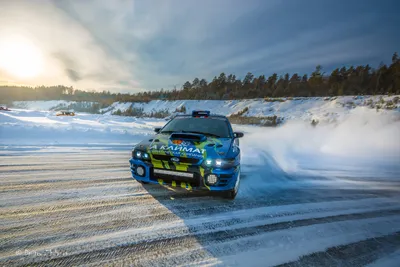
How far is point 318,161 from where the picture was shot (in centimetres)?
716

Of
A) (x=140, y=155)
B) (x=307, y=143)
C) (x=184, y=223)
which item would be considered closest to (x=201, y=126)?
(x=140, y=155)

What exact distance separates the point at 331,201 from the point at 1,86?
509ft

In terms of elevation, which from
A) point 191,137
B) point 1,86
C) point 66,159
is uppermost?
point 1,86

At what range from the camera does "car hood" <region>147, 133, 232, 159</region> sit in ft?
10.4

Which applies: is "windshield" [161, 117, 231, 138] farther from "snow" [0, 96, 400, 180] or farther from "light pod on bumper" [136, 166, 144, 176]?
"snow" [0, 96, 400, 180]

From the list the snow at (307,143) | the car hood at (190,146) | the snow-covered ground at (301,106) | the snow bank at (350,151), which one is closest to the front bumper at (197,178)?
the car hood at (190,146)

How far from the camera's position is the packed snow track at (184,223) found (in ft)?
6.58

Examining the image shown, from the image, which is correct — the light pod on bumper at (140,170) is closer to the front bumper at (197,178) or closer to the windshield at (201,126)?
the front bumper at (197,178)

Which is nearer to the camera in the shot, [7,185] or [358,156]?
[7,185]

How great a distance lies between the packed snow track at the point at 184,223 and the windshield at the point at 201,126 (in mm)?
1279

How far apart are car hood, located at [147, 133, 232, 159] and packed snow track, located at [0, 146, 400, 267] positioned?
2.72 ft

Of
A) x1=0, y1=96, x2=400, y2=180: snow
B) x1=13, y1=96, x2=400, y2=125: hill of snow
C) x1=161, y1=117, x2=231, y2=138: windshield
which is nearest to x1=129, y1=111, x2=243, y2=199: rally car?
x1=161, y1=117, x2=231, y2=138: windshield

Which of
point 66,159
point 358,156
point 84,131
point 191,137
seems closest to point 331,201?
point 191,137

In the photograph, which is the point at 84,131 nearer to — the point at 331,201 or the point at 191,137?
the point at 191,137
